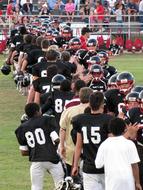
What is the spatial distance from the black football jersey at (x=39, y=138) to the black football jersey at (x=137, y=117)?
1.30 metres

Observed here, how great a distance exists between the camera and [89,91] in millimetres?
11422

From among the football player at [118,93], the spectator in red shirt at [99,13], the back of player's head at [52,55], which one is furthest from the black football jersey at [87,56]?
the spectator in red shirt at [99,13]

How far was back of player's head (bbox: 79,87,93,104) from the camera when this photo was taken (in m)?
11.4

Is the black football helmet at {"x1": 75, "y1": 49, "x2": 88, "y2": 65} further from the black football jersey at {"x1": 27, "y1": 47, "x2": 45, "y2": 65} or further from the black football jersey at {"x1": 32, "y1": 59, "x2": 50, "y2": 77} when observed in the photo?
the black football jersey at {"x1": 32, "y1": 59, "x2": 50, "y2": 77}

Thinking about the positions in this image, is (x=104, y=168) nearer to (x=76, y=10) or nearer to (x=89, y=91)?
(x=89, y=91)

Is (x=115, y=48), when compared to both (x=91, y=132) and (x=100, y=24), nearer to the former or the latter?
(x=100, y=24)

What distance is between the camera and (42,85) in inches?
591

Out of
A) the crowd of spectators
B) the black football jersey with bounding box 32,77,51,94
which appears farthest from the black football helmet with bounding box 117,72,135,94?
the crowd of spectators

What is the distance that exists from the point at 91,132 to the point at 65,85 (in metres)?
2.40

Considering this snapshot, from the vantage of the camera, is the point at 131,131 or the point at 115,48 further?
the point at 115,48

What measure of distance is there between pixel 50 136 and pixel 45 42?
7660 millimetres

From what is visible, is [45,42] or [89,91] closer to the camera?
[89,91]

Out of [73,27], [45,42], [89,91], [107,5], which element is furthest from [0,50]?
[89,91]

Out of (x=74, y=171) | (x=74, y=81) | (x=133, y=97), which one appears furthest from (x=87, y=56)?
(x=74, y=171)
